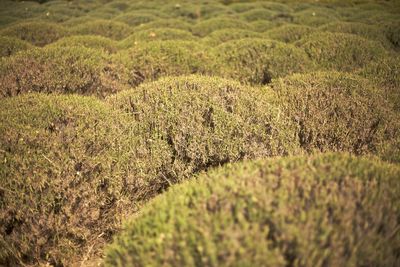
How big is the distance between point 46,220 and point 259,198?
2140 millimetres

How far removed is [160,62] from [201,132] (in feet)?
10.1

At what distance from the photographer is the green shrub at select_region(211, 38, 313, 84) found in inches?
272

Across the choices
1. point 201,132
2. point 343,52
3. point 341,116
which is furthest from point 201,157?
point 343,52

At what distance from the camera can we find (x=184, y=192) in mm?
2227

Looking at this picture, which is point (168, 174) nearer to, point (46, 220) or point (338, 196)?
point (46, 220)

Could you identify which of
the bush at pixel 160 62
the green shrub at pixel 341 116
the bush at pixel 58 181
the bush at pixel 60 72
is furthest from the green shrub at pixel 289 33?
the bush at pixel 58 181

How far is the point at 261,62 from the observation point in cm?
701

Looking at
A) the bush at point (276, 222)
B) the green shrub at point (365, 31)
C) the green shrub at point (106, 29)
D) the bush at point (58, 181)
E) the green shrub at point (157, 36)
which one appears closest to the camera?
the bush at point (276, 222)

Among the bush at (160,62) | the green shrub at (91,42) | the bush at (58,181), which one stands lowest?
the bush at (58,181)

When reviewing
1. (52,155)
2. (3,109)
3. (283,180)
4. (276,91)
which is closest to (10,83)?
(3,109)

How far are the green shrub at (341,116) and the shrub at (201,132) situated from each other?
249mm

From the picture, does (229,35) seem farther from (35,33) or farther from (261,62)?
(35,33)

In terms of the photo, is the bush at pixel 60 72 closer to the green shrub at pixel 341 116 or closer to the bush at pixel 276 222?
the green shrub at pixel 341 116

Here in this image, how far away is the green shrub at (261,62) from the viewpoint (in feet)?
22.7
